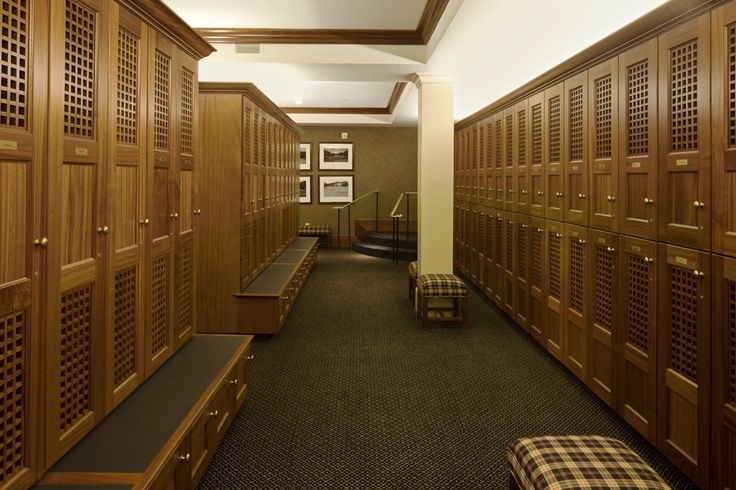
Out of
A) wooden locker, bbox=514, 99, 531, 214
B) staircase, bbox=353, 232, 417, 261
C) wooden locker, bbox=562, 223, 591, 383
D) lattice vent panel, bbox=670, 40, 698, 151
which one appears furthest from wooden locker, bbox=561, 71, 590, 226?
staircase, bbox=353, 232, 417, 261

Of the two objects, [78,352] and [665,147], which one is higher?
[665,147]

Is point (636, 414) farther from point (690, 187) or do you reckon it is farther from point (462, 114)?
point (462, 114)

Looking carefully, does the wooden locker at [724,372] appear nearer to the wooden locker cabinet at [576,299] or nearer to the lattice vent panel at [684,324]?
the lattice vent panel at [684,324]

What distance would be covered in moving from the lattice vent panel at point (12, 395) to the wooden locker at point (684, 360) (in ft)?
9.20

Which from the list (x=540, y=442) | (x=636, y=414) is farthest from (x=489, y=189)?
(x=540, y=442)

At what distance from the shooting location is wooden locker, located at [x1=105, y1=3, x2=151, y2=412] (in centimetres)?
262

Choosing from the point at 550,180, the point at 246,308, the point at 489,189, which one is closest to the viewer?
the point at 550,180

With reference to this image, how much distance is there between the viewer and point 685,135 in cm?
287

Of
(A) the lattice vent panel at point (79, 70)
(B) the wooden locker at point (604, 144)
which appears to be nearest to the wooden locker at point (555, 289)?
(B) the wooden locker at point (604, 144)

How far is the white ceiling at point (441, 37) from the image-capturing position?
452 cm

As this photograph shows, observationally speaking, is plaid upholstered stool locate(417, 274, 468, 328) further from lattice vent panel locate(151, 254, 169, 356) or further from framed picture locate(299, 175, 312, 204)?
framed picture locate(299, 175, 312, 204)

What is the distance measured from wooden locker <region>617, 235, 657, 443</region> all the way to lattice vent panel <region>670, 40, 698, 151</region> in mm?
596

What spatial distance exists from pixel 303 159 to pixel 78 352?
11.4m

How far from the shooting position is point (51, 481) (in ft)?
6.81
